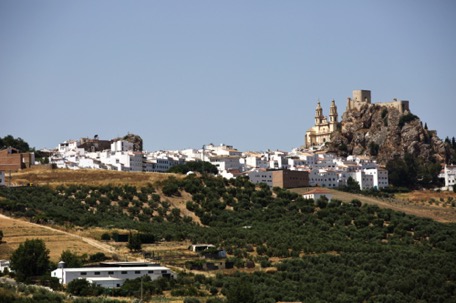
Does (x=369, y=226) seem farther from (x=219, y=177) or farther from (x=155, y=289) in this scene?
(x=155, y=289)

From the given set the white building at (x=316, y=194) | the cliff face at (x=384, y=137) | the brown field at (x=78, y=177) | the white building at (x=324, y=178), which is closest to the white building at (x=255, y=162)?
the white building at (x=324, y=178)

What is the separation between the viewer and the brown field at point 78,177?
115812 millimetres

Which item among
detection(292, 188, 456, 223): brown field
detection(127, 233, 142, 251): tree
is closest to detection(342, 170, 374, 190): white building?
detection(292, 188, 456, 223): brown field

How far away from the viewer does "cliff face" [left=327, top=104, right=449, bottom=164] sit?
172 metres

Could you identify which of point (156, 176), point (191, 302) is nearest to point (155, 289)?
point (191, 302)

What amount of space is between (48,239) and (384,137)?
102 m

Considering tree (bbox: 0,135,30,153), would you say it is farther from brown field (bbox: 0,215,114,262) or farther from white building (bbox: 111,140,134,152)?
brown field (bbox: 0,215,114,262)

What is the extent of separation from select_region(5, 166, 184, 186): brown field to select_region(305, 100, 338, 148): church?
7076 centimetres

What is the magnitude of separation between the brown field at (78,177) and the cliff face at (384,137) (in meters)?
58.9

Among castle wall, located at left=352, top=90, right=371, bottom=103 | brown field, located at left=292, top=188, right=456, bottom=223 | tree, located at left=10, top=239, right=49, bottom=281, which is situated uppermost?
castle wall, located at left=352, top=90, right=371, bottom=103

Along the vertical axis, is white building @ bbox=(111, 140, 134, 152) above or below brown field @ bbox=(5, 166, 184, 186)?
above

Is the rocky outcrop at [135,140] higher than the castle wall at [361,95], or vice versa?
the castle wall at [361,95]

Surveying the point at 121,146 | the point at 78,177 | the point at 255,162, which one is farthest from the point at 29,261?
the point at 121,146

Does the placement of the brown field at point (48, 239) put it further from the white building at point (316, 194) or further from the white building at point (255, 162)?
the white building at point (255, 162)
